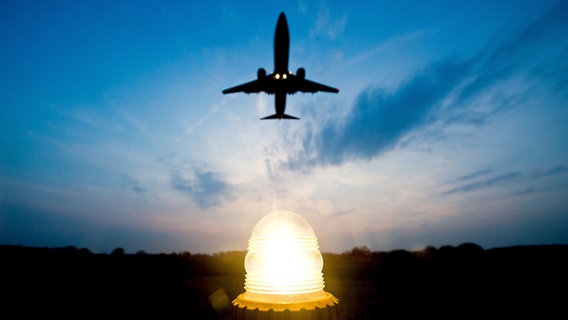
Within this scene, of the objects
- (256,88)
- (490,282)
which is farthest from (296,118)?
(490,282)

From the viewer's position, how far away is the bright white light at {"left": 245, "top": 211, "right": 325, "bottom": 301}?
73.2 inches

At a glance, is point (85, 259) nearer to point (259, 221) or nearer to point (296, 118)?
point (259, 221)

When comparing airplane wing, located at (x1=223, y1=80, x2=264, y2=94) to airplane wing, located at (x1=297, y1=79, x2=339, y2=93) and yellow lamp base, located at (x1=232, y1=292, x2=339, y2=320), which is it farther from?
yellow lamp base, located at (x1=232, y1=292, x2=339, y2=320)

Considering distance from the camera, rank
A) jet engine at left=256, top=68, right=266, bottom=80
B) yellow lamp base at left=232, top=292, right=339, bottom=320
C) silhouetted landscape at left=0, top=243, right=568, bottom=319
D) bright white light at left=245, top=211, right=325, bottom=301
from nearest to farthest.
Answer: yellow lamp base at left=232, top=292, right=339, bottom=320, bright white light at left=245, top=211, right=325, bottom=301, silhouetted landscape at left=0, top=243, right=568, bottom=319, jet engine at left=256, top=68, right=266, bottom=80

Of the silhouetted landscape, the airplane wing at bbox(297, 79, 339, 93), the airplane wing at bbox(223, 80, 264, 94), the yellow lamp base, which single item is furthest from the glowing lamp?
the airplane wing at bbox(297, 79, 339, 93)

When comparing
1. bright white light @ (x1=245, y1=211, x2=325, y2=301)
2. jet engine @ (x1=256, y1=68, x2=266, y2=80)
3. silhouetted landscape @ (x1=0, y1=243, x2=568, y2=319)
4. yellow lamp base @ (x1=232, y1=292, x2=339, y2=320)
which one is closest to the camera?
yellow lamp base @ (x1=232, y1=292, x2=339, y2=320)

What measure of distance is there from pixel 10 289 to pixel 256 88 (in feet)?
74.0

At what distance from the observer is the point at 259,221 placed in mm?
2195

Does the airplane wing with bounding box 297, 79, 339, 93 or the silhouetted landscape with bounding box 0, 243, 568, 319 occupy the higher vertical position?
the airplane wing with bounding box 297, 79, 339, 93

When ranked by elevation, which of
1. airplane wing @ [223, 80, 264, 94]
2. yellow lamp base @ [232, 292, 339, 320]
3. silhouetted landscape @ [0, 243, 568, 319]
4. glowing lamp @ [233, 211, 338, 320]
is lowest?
silhouetted landscape @ [0, 243, 568, 319]

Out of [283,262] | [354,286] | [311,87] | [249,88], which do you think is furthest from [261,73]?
[283,262]

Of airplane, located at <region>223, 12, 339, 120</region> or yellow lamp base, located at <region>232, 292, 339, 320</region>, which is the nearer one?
yellow lamp base, located at <region>232, 292, 339, 320</region>

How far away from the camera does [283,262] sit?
191 cm

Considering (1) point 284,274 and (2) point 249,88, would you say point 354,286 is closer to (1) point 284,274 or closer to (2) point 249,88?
(1) point 284,274
